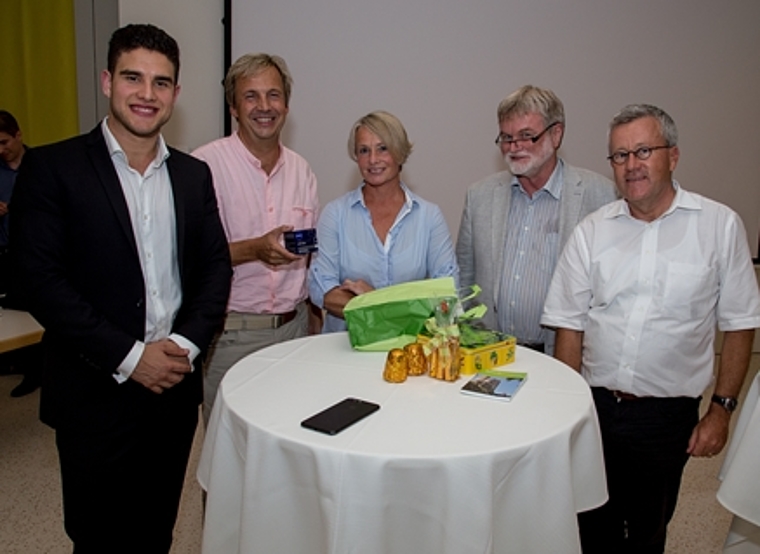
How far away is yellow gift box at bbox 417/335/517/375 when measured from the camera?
5.73 ft

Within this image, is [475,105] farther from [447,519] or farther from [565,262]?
[447,519]

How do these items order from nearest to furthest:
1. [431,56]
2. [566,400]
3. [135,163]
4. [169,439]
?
[566,400]
[135,163]
[169,439]
[431,56]

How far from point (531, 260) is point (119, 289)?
56.0 inches

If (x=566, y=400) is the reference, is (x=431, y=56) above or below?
above

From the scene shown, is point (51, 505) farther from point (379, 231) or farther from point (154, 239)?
point (379, 231)

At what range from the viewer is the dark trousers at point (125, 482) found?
175cm

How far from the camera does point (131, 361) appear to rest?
1.68 metres

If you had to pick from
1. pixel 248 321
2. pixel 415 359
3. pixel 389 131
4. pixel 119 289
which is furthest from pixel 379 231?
pixel 119 289

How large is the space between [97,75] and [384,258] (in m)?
2.97

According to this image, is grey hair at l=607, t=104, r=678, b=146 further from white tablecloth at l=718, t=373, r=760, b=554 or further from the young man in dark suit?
the young man in dark suit

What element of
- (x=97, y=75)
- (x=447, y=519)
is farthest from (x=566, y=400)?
(x=97, y=75)

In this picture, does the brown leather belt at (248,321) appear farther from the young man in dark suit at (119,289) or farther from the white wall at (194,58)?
the white wall at (194,58)

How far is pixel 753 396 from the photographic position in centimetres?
180

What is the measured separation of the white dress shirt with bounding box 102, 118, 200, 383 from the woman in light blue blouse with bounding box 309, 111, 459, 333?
0.58m
